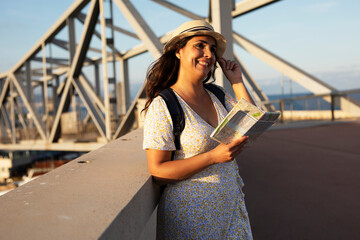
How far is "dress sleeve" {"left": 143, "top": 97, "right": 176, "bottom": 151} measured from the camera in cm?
164

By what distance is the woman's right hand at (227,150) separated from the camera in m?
1.62

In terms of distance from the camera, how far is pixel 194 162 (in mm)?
1662

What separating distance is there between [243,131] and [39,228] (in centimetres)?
102

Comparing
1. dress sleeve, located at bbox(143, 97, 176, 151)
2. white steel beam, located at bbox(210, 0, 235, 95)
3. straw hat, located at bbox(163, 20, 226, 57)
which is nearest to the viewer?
dress sleeve, located at bbox(143, 97, 176, 151)

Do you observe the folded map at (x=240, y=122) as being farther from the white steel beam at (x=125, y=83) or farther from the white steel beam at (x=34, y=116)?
the white steel beam at (x=125, y=83)

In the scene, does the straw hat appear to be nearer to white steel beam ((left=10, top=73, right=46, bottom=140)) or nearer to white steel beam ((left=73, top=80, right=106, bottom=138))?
white steel beam ((left=73, top=80, right=106, bottom=138))

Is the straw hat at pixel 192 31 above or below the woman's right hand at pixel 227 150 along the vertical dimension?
above

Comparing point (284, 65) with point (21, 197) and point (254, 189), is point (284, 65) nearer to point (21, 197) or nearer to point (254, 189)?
point (254, 189)

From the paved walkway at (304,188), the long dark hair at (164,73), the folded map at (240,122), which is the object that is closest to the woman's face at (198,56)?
the long dark hair at (164,73)

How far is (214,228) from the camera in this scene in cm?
172

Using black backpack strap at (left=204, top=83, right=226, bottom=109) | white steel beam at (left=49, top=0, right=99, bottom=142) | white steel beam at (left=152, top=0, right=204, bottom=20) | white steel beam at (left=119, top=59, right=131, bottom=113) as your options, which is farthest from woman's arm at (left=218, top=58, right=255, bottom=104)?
white steel beam at (left=119, top=59, right=131, bottom=113)

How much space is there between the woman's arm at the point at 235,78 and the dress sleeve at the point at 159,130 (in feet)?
2.82

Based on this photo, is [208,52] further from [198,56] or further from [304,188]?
[304,188]

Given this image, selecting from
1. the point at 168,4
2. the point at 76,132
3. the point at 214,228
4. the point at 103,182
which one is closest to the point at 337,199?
the point at 214,228
